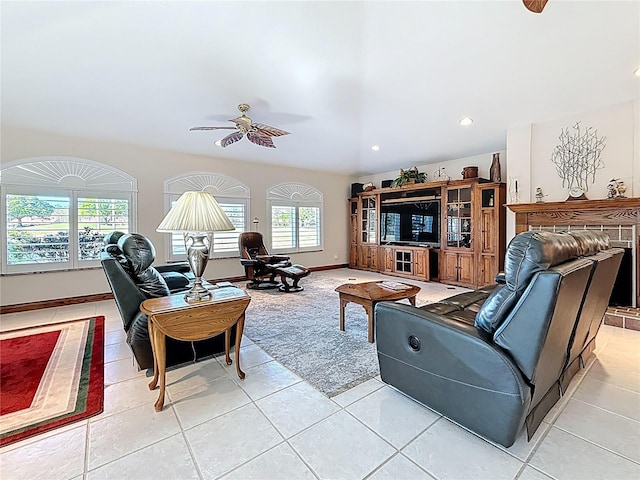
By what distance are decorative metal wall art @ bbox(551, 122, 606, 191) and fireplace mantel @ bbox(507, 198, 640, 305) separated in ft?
1.14

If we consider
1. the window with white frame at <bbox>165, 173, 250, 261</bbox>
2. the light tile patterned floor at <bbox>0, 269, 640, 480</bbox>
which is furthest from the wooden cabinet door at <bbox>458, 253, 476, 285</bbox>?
the window with white frame at <bbox>165, 173, 250, 261</bbox>

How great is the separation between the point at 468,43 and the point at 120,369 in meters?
4.19

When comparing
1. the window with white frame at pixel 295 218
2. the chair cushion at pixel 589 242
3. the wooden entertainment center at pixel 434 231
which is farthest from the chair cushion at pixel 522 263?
the window with white frame at pixel 295 218

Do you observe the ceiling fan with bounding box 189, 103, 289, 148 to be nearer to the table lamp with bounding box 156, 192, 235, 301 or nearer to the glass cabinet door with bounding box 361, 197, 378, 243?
the table lamp with bounding box 156, 192, 235, 301

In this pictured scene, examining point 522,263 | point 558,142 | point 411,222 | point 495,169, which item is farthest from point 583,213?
point 522,263

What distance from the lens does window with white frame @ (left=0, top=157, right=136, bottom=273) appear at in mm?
4207

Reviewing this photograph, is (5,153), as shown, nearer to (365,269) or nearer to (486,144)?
(365,269)

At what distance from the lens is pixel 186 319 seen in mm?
2041

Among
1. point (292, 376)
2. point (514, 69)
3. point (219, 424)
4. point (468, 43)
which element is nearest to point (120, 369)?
point (219, 424)

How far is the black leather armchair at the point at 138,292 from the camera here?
229 cm

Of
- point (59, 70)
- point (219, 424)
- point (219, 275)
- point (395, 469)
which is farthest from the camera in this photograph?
point (219, 275)

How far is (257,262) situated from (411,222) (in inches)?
137

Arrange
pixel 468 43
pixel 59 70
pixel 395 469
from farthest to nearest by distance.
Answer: pixel 59 70 < pixel 468 43 < pixel 395 469

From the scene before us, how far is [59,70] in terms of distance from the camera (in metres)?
3.03
